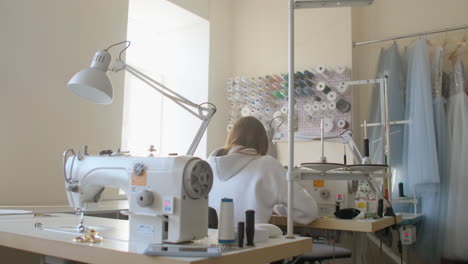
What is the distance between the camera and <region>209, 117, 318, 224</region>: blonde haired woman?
1.77m

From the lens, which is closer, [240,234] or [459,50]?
[240,234]

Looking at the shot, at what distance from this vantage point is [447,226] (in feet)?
9.39

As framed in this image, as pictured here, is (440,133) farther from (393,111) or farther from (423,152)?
(393,111)

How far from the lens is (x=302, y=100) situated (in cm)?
369

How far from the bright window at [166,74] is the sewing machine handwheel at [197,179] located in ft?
8.88

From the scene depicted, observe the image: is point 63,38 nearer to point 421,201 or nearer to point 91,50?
point 91,50

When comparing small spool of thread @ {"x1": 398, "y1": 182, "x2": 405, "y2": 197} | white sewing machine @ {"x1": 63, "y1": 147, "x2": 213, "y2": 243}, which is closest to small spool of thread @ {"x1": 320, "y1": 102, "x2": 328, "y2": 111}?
small spool of thread @ {"x1": 398, "y1": 182, "x2": 405, "y2": 197}

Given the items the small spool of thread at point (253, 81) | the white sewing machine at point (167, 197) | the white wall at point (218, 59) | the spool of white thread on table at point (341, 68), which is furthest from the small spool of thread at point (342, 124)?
the white sewing machine at point (167, 197)

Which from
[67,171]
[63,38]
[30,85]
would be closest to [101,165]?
[67,171]

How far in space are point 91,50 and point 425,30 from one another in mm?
2656

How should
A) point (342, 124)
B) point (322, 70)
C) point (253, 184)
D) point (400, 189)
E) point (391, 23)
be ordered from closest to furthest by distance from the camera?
point (253, 184) < point (400, 189) < point (342, 124) < point (322, 70) < point (391, 23)

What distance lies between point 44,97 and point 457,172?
8.85 feet

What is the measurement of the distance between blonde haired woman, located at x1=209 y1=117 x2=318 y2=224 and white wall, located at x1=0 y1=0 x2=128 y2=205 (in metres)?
1.20

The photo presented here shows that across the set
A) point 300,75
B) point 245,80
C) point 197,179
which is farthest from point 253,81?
A: point 197,179
